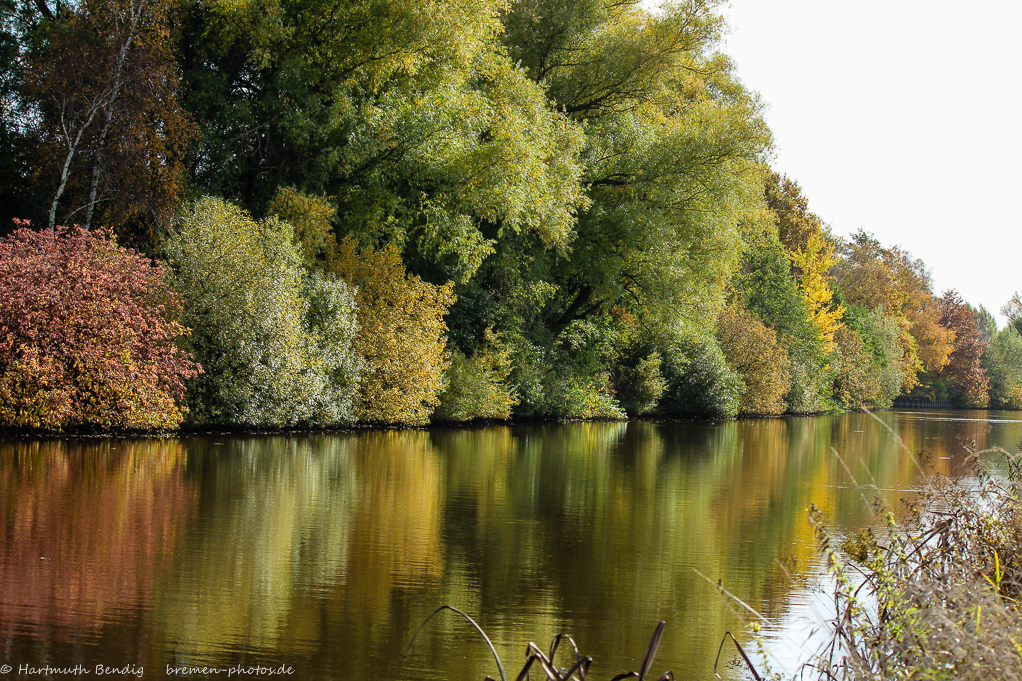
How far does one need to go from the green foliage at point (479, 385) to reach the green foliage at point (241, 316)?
18.6 ft

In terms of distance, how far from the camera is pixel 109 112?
1953 centimetres

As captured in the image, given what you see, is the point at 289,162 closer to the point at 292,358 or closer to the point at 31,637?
the point at 292,358

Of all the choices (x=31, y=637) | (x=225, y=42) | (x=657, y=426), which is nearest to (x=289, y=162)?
(x=225, y=42)

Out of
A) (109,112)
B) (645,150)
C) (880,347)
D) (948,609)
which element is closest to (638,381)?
(645,150)

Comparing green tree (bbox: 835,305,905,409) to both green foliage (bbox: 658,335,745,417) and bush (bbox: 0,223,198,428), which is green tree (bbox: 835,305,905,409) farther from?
bush (bbox: 0,223,198,428)

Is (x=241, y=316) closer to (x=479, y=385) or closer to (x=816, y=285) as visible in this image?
(x=479, y=385)

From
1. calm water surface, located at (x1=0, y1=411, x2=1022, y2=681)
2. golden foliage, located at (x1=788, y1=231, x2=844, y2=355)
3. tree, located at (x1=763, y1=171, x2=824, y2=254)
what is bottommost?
calm water surface, located at (x1=0, y1=411, x2=1022, y2=681)

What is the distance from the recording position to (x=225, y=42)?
21.8m

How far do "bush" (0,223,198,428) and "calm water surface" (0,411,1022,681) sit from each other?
0.91 m

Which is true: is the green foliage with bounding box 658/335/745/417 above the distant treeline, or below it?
below

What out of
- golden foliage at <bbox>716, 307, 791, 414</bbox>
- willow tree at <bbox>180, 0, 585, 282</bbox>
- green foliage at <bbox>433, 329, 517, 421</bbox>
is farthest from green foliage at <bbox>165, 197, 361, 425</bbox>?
golden foliage at <bbox>716, 307, 791, 414</bbox>

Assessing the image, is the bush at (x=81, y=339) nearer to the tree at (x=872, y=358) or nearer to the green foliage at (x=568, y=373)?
the green foliage at (x=568, y=373)

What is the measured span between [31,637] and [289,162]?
767 inches

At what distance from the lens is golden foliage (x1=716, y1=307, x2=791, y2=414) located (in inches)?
1604
